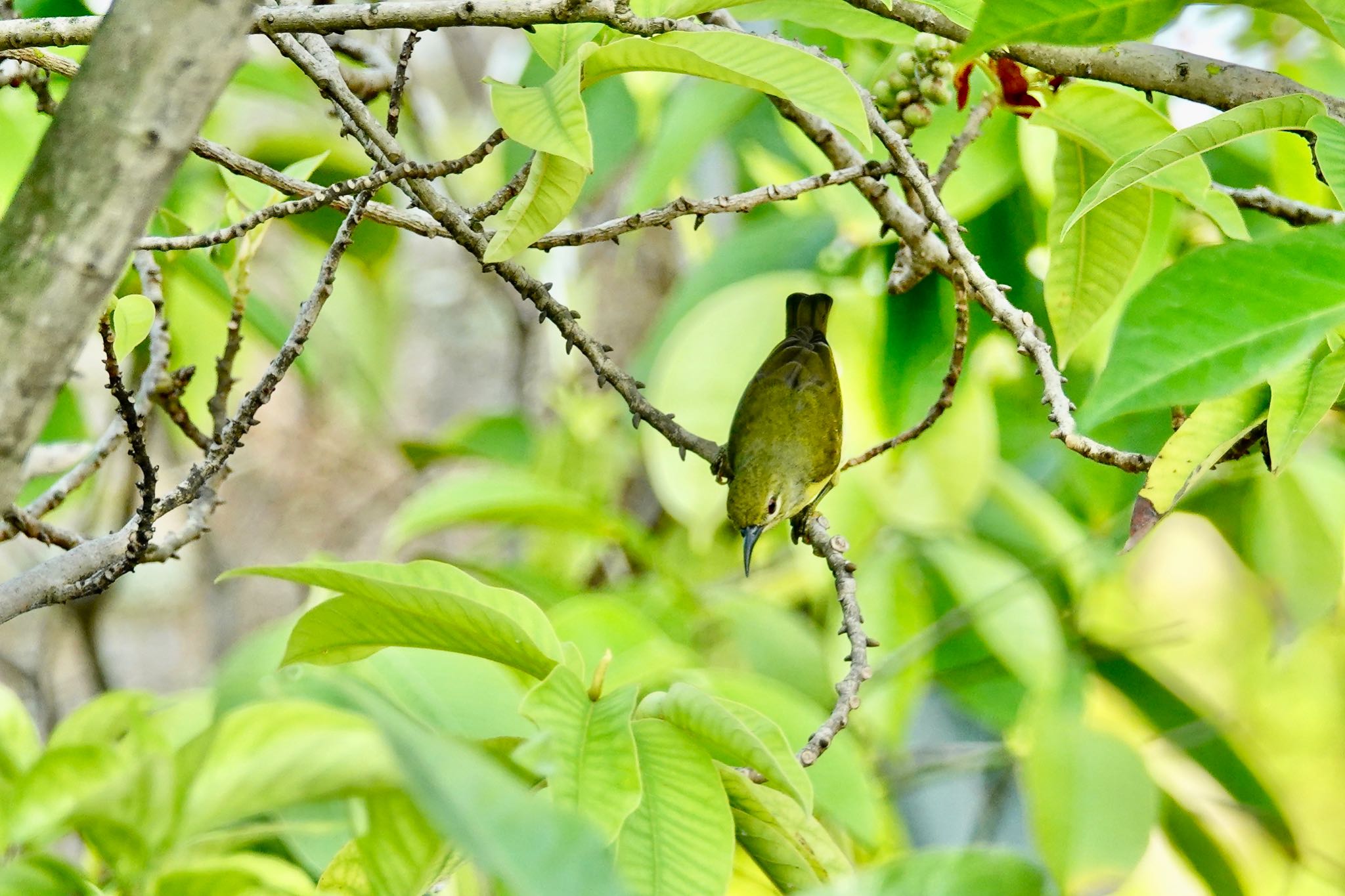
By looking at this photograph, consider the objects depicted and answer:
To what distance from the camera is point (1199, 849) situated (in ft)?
6.17

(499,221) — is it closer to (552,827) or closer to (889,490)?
(552,827)

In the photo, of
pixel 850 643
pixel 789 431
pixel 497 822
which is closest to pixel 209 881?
pixel 497 822

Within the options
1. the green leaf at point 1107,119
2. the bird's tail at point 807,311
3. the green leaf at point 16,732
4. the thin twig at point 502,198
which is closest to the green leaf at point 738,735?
the thin twig at point 502,198

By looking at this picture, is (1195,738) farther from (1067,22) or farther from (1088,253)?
(1067,22)

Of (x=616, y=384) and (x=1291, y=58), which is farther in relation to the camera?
(x=1291, y=58)

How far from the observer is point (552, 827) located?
1.87 ft

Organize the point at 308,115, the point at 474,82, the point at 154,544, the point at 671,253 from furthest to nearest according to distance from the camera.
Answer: the point at 474,82, the point at 671,253, the point at 308,115, the point at 154,544

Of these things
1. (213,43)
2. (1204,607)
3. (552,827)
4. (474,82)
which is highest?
(474,82)

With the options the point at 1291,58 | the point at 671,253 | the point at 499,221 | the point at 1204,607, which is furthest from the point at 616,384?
the point at 1204,607

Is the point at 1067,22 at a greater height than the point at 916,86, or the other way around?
the point at 916,86

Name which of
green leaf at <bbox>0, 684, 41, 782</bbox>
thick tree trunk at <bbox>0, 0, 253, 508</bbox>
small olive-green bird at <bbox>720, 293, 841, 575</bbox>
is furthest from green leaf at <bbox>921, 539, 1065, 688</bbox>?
thick tree trunk at <bbox>0, 0, 253, 508</bbox>

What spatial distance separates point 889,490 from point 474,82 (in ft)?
7.60

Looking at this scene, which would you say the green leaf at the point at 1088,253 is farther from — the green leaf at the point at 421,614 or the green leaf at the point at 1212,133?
the green leaf at the point at 421,614

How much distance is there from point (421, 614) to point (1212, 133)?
788 mm
